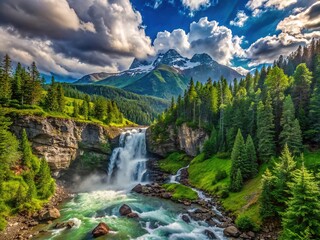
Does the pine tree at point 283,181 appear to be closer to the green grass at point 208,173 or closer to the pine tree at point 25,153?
the green grass at point 208,173

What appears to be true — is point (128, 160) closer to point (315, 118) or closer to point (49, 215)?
point (49, 215)

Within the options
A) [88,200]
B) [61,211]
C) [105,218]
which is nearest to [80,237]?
[105,218]

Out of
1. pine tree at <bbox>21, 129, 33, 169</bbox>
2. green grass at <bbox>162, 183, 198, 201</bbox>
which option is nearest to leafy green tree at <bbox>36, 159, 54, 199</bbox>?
pine tree at <bbox>21, 129, 33, 169</bbox>

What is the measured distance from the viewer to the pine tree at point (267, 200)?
112ft

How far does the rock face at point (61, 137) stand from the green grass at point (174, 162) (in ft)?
76.9

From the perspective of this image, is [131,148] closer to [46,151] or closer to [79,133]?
[79,133]

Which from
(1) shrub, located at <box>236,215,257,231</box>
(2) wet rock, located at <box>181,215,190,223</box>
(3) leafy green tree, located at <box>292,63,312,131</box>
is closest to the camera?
(1) shrub, located at <box>236,215,257,231</box>

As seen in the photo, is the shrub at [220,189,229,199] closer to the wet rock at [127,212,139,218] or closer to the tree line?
the wet rock at [127,212,139,218]

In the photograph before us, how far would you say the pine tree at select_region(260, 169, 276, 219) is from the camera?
112 ft

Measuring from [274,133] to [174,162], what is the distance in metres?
41.4

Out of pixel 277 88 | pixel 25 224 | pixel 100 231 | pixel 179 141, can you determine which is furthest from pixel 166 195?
pixel 277 88

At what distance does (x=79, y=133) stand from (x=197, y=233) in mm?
60534

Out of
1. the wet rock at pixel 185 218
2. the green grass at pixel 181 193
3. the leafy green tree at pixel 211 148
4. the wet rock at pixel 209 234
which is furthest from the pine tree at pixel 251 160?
the leafy green tree at pixel 211 148

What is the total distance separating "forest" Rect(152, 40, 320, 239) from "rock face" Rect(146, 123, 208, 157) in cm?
215
